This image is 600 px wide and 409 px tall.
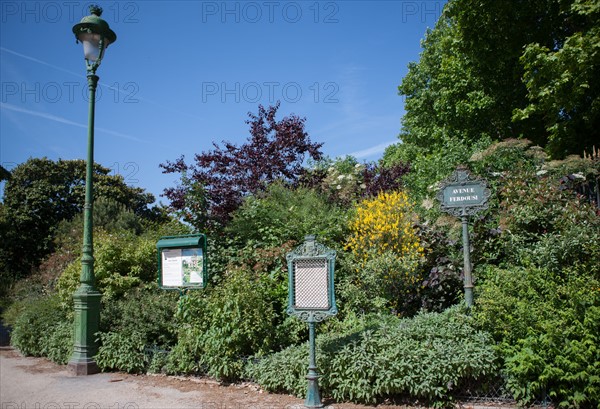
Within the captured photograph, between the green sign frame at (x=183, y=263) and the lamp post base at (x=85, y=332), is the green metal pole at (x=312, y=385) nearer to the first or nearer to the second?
the green sign frame at (x=183, y=263)

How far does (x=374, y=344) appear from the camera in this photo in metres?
5.29

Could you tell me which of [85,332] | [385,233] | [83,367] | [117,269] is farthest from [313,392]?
[117,269]

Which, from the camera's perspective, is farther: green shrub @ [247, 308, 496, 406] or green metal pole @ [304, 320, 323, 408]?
green metal pole @ [304, 320, 323, 408]

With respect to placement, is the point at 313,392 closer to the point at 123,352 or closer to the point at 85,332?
the point at 123,352

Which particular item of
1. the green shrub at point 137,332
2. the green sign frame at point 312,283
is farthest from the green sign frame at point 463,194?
the green shrub at point 137,332

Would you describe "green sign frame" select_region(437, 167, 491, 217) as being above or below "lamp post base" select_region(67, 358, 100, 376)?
above

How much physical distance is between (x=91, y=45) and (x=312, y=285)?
5655 mm

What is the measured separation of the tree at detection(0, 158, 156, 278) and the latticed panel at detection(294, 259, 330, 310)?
15988 millimetres

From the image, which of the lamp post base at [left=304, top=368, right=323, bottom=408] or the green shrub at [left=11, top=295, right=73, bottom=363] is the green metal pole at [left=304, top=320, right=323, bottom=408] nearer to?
the lamp post base at [left=304, top=368, right=323, bottom=408]

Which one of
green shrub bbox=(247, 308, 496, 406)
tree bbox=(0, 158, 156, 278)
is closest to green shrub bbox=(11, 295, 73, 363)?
green shrub bbox=(247, 308, 496, 406)

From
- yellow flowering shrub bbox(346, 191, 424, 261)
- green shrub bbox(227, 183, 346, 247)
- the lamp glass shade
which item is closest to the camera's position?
the lamp glass shade

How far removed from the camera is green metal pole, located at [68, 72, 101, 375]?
691 cm

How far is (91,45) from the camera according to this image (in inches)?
294

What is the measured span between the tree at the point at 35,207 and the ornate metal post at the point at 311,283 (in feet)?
52.3
